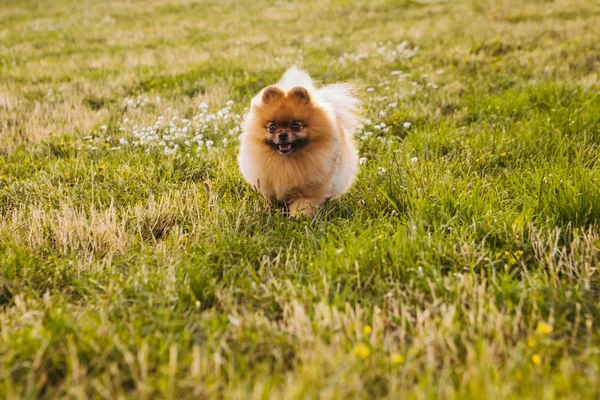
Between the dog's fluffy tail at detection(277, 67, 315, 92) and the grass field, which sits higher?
the dog's fluffy tail at detection(277, 67, 315, 92)

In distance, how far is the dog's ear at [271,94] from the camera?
12.0 feet

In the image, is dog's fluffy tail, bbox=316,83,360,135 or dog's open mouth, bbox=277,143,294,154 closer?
dog's open mouth, bbox=277,143,294,154

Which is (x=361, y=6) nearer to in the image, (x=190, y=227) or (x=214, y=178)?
(x=214, y=178)

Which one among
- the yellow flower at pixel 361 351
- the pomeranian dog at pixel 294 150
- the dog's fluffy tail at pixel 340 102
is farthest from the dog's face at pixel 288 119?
the yellow flower at pixel 361 351

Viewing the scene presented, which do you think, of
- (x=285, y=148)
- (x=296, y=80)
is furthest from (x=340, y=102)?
(x=285, y=148)

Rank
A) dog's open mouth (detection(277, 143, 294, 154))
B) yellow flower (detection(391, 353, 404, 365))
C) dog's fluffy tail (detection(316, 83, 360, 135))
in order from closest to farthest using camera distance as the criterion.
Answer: yellow flower (detection(391, 353, 404, 365)) < dog's open mouth (detection(277, 143, 294, 154)) < dog's fluffy tail (detection(316, 83, 360, 135))

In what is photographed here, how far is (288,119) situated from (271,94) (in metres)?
0.26

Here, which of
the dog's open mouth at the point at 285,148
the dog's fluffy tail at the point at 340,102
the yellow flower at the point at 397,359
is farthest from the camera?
the dog's fluffy tail at the point at 340,102

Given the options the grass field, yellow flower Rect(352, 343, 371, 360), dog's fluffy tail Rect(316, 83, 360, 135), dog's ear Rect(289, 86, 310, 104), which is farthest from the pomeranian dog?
yellow flower Rect(352, 343, 371, 360)

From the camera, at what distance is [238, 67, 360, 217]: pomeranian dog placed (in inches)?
143

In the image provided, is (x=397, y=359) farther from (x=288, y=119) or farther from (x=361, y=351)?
(x=288, y=119)

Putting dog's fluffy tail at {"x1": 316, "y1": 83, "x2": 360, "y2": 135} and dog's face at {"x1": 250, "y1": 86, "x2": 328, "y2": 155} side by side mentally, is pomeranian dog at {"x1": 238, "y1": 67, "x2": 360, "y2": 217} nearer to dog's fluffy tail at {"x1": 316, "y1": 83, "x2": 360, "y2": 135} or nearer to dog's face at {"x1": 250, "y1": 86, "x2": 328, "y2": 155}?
dog's face at {"x1": 250, "y1": 86, "x2": 328, "y2": 155}

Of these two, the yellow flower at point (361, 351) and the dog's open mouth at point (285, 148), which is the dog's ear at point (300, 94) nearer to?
the dog's open mouth at point (285, 148)

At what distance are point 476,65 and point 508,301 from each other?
7.17 metres
